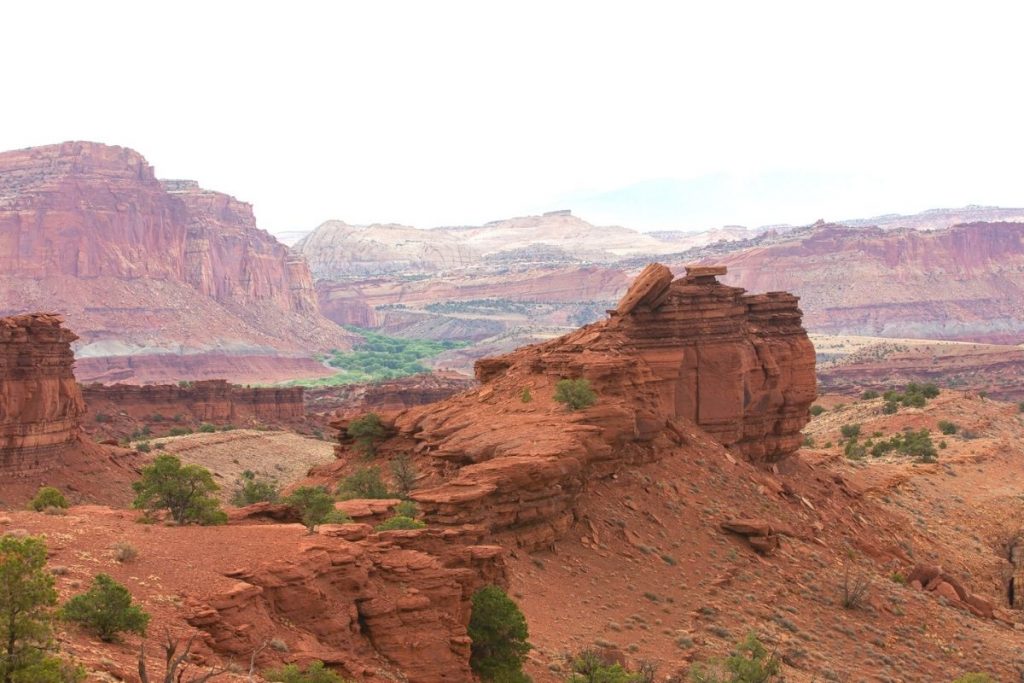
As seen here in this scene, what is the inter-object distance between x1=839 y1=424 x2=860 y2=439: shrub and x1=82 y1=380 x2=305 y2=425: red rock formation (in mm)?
42828

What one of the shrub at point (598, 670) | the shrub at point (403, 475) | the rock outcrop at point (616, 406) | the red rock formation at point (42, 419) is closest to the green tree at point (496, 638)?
the shrub at point (598, 670)

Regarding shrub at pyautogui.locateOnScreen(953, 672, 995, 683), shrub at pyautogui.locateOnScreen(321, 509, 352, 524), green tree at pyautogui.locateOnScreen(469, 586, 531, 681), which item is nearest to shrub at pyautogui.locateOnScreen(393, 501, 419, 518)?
shrub at pyautogui.locateOnScreen(321, 509, 352, 524)

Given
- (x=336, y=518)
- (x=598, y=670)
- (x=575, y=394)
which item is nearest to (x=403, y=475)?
(x=575, y=394)

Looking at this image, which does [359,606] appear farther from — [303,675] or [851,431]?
[851,431]

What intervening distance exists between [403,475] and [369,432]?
4991 millimetres

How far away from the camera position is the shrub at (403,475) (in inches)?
1009

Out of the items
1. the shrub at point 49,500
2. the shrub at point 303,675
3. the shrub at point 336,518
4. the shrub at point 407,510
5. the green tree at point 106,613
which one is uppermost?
the green tree at point 106,613

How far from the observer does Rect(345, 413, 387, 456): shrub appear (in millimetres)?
30484

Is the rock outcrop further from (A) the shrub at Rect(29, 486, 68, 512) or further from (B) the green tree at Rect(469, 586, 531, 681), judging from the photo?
(A) the shrub at Rect(29, 486, 68, 512)

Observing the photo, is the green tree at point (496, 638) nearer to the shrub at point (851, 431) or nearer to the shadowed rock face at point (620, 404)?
the shadowed rock face at point (620, 404)

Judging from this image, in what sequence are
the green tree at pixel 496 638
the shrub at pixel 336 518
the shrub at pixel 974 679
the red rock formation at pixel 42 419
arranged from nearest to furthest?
1. the green tree at pixel 496 638
2. the shrub at pixel 336 518
3. the shrub at pixel 974 679
4. the red rock formation at pixel 42 419

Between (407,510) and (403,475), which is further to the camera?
(403,475)

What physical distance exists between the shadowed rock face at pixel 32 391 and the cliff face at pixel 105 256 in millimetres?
117134

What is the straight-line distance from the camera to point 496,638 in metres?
18.0
